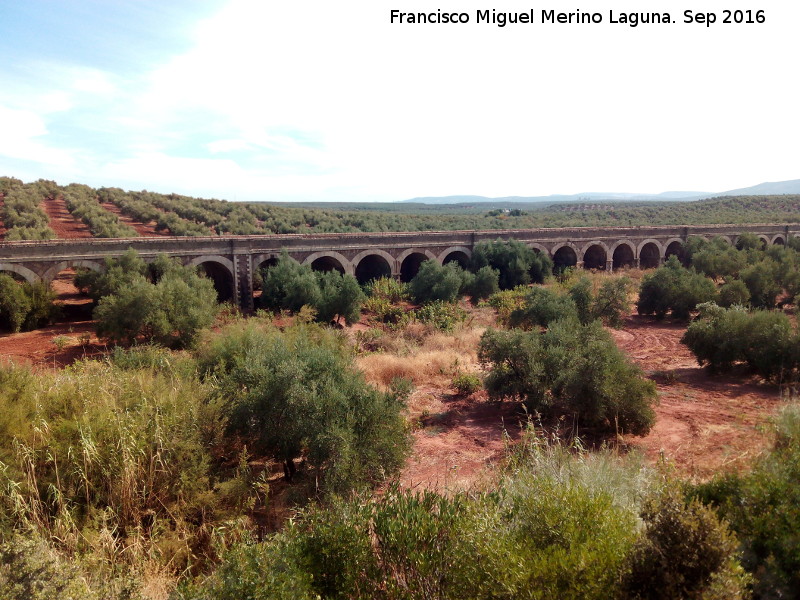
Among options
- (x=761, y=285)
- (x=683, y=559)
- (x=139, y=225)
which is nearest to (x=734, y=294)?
(x=761, y=285)

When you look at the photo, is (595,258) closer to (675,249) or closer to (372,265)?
(675,249)

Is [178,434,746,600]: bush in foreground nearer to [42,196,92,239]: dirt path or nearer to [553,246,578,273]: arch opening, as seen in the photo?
[42,196,92,239]: dirt path

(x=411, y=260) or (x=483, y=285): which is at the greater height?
(x=411, y=260)

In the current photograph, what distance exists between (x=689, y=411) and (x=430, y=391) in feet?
18.1

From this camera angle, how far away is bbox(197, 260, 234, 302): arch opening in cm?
2075

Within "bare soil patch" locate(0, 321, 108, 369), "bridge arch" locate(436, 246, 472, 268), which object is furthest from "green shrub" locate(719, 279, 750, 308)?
"bare soil patch" locate(0, 321, 108, 369)

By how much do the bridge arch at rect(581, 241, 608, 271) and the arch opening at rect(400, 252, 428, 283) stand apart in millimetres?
10878

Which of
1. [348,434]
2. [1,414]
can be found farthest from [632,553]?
[1,414]

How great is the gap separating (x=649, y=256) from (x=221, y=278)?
27058mm

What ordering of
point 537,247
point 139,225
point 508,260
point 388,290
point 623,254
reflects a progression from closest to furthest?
point 388,290, point 508,260, point 537,247, point 623,254, point 139,225

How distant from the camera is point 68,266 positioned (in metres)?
17.5

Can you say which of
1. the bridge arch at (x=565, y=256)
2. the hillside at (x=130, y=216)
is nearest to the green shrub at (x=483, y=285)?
the bridge arch at (x=565, y=256)

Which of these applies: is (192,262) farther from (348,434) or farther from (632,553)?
(632,553)

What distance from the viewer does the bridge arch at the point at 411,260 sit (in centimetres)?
2483
